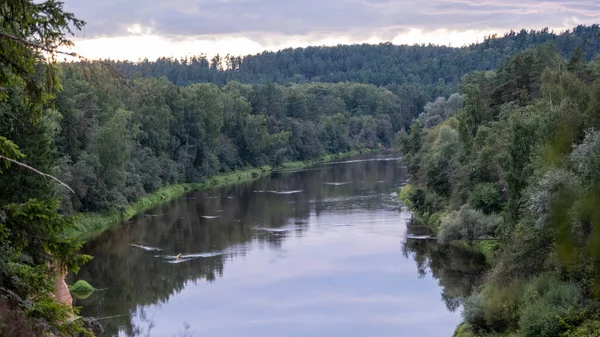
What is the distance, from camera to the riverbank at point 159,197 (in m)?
56.2

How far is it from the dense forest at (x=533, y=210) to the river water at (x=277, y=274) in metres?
3.04

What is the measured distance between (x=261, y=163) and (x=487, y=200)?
6381 centimetres

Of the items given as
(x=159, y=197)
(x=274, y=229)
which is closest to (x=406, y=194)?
(x=274, y=229)

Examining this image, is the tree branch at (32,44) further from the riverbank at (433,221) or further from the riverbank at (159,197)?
the riverbank at (433,221)

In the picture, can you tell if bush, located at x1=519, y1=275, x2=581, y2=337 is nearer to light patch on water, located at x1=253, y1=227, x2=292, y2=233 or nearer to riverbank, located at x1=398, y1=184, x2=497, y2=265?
riverbank, located at x1=398, y1=184, x2=497, y2=265

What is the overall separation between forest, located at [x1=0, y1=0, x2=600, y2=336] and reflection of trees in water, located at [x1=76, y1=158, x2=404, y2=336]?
4474 mm

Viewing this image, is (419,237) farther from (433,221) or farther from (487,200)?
(487,200)

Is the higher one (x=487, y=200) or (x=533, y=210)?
(x=533, y=210)

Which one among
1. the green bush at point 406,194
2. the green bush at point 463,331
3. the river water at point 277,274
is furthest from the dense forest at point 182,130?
the green bush at point 406,194

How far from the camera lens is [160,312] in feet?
120

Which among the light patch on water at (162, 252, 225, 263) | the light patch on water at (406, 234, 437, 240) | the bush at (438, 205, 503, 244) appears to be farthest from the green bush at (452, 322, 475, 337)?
the light patch on water at (162, 252, 225, 263)

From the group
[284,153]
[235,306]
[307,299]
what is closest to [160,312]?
[235,306]

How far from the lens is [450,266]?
43531 mm

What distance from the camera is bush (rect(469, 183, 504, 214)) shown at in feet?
154
